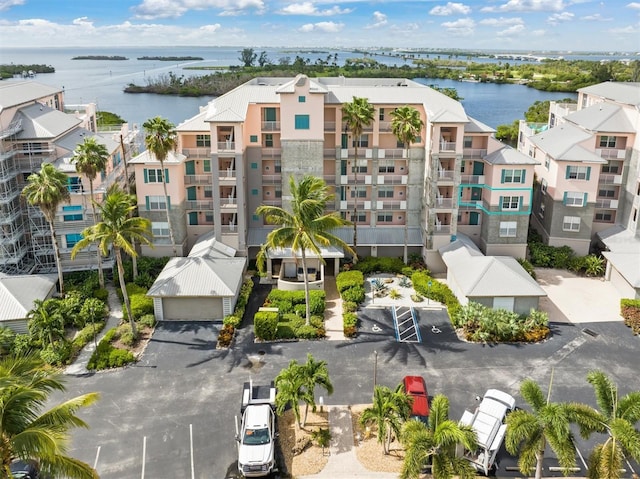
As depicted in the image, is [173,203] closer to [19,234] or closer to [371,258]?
[19,234]

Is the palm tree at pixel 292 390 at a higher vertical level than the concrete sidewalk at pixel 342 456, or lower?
higher

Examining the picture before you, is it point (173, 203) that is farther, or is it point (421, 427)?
point (173, 203)

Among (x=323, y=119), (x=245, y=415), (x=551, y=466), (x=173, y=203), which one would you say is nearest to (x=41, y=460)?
(x=245, y=415)

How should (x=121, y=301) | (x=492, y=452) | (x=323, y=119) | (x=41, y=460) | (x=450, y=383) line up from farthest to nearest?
(x=323, y=119), (x=121, y=301), (x=450, y=383), (x=492, y=452), (x=41, y=460)

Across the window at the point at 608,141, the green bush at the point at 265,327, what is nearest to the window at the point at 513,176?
the window at the point at 608,141

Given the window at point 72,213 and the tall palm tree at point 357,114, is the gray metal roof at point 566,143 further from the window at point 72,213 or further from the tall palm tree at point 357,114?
the window at point 72,213

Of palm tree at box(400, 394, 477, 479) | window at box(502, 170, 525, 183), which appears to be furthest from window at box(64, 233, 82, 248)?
window at box(502, 170, 525, 183)
